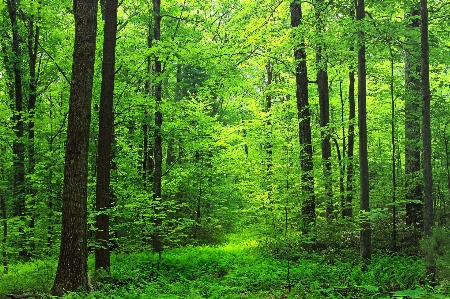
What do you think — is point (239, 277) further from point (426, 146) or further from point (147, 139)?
point (147, 139)

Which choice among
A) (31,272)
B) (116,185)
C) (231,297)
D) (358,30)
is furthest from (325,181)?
(31,272)

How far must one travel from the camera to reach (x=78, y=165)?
7.09 meters

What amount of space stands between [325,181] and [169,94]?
611 inches

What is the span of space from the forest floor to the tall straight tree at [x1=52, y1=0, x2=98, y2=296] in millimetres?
606

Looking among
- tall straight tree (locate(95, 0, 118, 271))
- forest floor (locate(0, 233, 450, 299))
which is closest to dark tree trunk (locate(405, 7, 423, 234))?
forest floor (locate(0, 233, 450, 299))

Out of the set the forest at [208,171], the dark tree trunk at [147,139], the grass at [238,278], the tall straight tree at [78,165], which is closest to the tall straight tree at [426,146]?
the forest at [208,171]

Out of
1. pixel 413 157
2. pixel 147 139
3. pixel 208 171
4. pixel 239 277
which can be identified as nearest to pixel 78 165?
pixel 239 277

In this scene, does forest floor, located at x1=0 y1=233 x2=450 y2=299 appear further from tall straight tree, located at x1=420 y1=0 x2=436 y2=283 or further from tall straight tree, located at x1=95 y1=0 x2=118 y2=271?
tall straight tree, located at x1=95 y1=0 x2=118 y2=271

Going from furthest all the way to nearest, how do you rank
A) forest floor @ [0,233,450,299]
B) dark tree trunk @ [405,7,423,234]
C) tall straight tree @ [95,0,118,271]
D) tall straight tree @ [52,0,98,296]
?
dark tree trunk @ [405,7,423,234] → tall straight tree @ [95,0,118,271] → forest floor @ [0,233,450,299] → tall straight tree @ [52,0,98,296]

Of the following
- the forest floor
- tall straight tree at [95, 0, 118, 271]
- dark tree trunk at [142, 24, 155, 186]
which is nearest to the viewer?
the forest floor

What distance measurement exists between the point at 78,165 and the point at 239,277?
5024mm

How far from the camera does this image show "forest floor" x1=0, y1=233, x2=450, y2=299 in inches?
289

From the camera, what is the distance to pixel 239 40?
43.9ft

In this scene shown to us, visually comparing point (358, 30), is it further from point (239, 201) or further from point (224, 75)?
point (239, 201)
